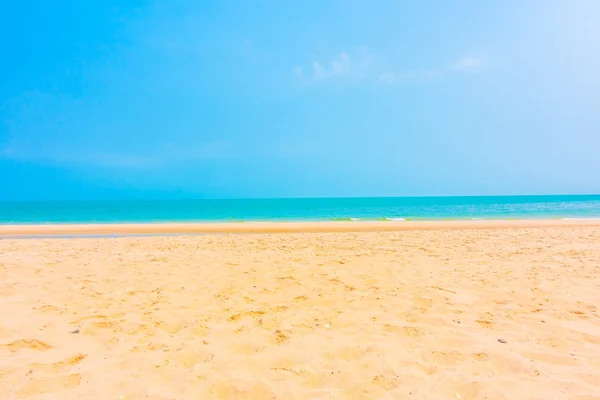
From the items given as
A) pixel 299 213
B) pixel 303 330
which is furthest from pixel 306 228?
pixel 299 213

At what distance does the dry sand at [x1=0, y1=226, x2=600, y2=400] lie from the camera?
2.88 m

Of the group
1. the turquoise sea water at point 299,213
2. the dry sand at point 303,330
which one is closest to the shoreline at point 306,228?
the turquoise sea water at point 299,213

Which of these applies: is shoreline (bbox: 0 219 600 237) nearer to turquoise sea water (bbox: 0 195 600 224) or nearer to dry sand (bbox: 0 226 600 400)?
turquoise sea water (bbox: 0 195 600 224)

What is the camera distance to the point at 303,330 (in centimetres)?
402

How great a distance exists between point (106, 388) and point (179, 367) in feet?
1.99

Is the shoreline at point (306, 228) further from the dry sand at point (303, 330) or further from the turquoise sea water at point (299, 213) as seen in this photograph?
the dry sand at point (303, 330)

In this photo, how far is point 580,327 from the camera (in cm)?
399

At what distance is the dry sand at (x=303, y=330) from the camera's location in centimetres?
288

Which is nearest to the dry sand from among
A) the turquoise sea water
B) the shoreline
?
the shoreline

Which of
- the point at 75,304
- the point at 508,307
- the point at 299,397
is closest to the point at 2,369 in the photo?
the point at 75,304

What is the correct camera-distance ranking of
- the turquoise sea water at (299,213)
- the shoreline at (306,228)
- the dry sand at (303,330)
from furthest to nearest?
the turquoise sea water at (299,213) < the shoreline at (306,228) < the dry sand at (303,330)

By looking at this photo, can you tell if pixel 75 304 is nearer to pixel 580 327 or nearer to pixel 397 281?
pixel 397 281

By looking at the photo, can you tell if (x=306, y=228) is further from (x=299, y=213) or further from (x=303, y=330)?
(x=299, y=213)

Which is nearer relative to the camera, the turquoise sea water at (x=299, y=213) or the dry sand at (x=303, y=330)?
the dry sand at (x=303, y=330)
